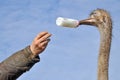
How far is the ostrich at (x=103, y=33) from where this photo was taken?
9.56 m

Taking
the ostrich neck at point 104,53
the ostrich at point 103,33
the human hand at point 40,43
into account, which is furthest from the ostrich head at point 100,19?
the human hand at point 40,43

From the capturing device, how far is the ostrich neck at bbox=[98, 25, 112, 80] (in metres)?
9.41

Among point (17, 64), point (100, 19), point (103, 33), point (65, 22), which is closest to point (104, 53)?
point (103, 33)

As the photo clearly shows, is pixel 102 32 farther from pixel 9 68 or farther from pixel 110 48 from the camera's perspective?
pixel 9 68

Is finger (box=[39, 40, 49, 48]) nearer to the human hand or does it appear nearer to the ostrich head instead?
the human hand

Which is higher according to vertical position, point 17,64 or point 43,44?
point 43,44

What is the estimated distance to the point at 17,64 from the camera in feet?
16.3

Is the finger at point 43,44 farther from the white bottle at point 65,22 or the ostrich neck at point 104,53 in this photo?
the ostrich neck at point 104,53

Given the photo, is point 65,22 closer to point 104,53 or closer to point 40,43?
point 40,43

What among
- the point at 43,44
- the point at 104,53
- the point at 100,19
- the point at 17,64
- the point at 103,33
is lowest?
the point at 17,64

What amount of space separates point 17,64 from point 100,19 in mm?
5965

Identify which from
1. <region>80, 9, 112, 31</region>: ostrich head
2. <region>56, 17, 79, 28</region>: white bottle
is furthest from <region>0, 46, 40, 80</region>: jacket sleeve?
<region>80, 9, 112, 31</region>: ostrich head

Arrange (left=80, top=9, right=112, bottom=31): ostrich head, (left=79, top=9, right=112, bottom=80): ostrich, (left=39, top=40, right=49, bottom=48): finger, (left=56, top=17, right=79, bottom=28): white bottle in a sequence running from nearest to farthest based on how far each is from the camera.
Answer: (left=39, top=40, right=49, bottom=48): finger → (left=56, top=17, right=79, bottom=28): white bottle → (left=79, top=9, right=112, bottom=80): ostrich → (left=80, top=9, right=112, bottom=31): ostrich head

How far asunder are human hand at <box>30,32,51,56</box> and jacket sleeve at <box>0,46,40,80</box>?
0.06 metres
